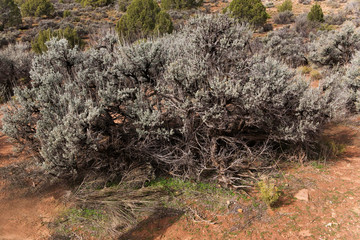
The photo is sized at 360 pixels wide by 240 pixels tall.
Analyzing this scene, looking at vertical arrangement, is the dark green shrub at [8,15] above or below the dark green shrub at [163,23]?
above

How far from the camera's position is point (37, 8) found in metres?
27.5

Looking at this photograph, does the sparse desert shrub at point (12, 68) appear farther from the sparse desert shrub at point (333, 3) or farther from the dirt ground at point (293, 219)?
the sparse desert shrub at point (333, 3)

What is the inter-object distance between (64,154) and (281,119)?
15.3ft

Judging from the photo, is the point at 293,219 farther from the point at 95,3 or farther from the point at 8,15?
the point at 95,3

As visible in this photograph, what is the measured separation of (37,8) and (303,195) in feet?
107

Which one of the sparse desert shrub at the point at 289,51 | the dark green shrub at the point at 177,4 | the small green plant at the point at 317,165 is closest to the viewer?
the small green plant at the point at 317,165

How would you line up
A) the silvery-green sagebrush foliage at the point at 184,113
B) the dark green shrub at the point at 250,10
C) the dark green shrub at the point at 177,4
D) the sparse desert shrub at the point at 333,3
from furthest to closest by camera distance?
1. the sparse desert shrub at the point at 333,3
2. the dark green shrub at the point at 177,4
3. the dark green shrub at the point at 250,10
4. the silvery-green sagebrush foliage at the point at 184,113

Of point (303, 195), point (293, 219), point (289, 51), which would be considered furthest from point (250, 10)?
point (293, 219)

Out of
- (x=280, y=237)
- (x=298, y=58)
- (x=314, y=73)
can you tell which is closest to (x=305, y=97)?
(x=280, y=237)

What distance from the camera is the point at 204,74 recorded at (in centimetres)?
512

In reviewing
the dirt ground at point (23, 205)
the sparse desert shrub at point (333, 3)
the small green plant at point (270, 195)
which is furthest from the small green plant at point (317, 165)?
the sparse desert shrub at point (333, 3)

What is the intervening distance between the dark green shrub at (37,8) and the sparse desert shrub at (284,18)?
2568 cm

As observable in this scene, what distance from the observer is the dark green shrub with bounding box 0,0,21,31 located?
23922 millimetres

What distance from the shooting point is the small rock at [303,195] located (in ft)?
15.0
